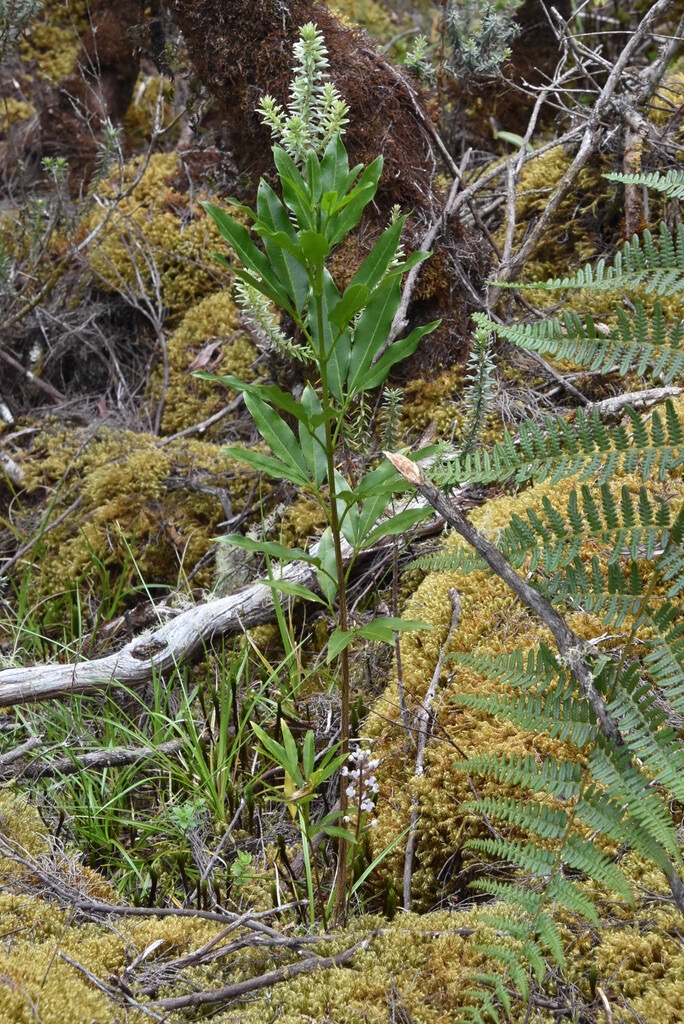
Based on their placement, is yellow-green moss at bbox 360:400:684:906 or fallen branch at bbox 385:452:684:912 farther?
yellow-green moss at bbox 360:400:684:906

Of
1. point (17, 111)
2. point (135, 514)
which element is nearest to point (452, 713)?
point (135, 514)

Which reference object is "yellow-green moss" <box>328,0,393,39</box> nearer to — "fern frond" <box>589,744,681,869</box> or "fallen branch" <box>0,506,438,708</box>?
"fallen branch" <box>0,506,438,708</box>

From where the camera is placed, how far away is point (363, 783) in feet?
6.79

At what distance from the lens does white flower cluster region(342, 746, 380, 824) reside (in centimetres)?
201

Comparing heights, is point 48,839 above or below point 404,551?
below

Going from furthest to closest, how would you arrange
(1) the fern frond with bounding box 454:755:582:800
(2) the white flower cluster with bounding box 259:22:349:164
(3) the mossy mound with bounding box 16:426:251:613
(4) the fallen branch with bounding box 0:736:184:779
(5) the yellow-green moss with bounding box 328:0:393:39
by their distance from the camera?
(5) the yellow-green moss with bounding box 328:0:393:39 → (3) the mossy mound with bounding box 16:426:251:613 → (4) the fallen branch with bounding box 0:736:184:779 → (2) the white flower cluster with bounding box 259:22:349:164 → (1) the fern frond with bounding box 454:755:582:800

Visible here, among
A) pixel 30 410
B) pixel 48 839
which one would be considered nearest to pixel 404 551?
pixel 48 839

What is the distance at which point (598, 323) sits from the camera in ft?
10.9

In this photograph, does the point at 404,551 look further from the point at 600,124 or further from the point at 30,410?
the point at 30,410

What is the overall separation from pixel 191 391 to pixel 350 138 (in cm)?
162

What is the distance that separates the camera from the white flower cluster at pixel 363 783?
6.59 feet

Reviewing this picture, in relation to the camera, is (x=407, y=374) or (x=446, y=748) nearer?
(x=446, y=748)

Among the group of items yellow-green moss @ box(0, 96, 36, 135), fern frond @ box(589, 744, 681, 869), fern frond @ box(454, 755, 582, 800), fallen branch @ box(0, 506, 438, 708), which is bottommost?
fallen branch @ box(0, 506, 438, 708)

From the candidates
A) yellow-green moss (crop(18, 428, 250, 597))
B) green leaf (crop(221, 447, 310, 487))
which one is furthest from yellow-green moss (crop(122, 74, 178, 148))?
green leaf (crop(221, 447, 310, 487))
